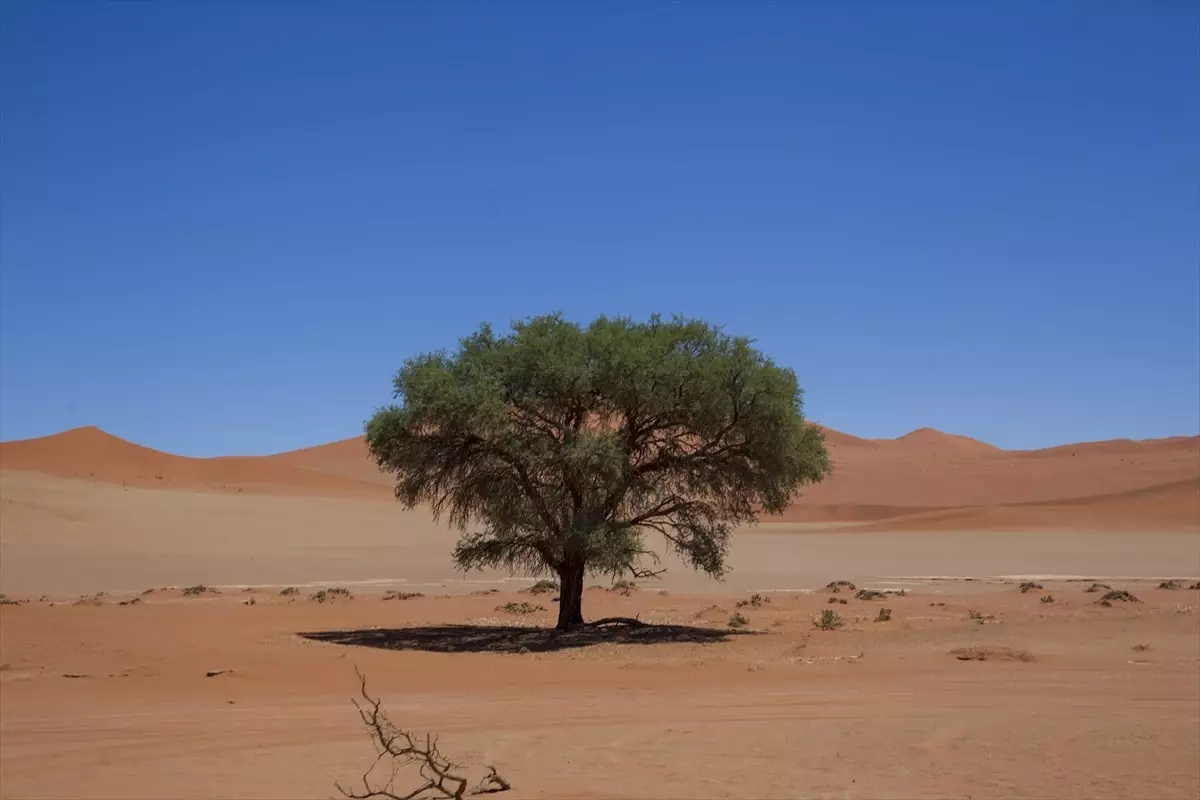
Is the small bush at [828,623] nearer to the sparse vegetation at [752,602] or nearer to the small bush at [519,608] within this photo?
the sparse vegetation at [752,602]

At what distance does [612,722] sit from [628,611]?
17.2m

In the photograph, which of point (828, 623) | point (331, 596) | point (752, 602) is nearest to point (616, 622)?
point (828, 623)

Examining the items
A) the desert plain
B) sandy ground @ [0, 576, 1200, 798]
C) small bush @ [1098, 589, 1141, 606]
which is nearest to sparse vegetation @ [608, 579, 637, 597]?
the desert plain

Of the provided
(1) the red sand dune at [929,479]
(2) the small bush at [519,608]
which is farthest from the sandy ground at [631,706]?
(1) the red sand dune at [929,479]

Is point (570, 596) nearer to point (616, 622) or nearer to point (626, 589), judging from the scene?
point (616, 622)

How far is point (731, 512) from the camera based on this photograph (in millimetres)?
24391

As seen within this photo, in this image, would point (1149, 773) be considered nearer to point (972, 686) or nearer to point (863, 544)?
point (972, 686)

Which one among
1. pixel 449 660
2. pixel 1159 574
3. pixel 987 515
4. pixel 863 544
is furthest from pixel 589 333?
pixel 987 515

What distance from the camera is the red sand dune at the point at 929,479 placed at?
80.8 metres

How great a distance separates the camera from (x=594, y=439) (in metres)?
22.1

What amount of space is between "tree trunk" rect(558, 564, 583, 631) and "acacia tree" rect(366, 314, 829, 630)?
0.05 metres

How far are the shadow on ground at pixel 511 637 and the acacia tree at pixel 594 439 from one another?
1097 millimetres

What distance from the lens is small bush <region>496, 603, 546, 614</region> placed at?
99.0ft

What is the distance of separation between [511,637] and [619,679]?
21.3 ft
